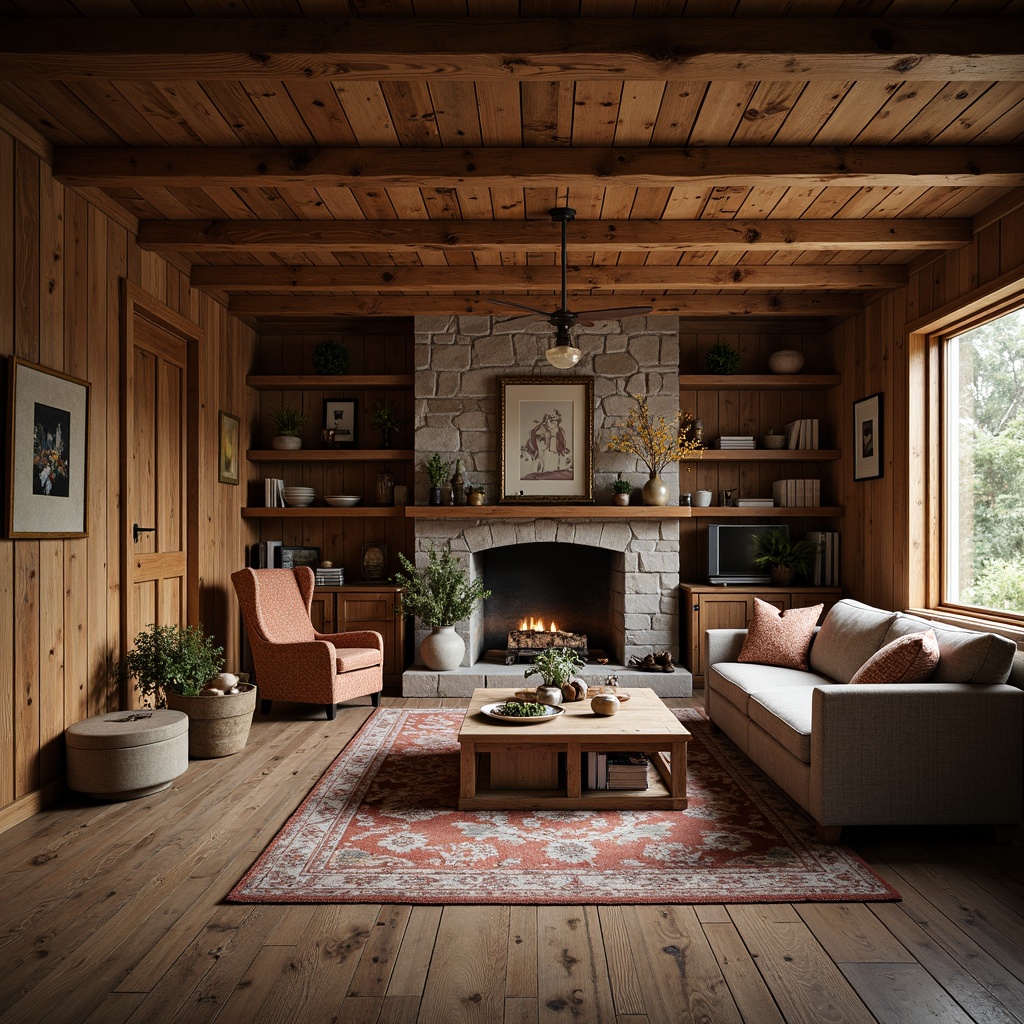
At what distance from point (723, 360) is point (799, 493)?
1.19 m

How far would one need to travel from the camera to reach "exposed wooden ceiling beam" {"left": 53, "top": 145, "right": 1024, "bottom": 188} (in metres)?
3.60

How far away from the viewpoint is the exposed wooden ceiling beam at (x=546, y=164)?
3.60 meters

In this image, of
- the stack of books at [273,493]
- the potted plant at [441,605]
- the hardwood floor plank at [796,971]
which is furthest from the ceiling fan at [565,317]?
the stack of books at [273,493]

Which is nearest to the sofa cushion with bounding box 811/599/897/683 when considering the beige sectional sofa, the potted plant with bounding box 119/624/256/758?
the beige sectional sofa

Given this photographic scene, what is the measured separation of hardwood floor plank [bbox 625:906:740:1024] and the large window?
2.71 meters

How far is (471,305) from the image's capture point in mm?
5992

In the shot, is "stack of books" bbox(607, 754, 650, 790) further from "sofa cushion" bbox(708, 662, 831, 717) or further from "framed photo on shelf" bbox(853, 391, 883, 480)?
"framed photo on shelf" bbox(853, 391, 883, 480)

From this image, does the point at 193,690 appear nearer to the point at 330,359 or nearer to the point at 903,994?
the point at 330,359

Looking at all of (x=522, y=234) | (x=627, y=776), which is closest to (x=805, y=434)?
(x=522, y=234)

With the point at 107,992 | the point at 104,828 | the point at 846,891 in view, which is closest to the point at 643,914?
the point at 846,891

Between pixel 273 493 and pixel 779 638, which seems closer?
pixel 779 638

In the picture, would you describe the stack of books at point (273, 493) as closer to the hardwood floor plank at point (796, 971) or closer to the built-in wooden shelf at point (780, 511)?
the built-in wooden shelf at point (780, 511)

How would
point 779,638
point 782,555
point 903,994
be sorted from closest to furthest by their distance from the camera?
point 903,994
point 779,638
point 782,555

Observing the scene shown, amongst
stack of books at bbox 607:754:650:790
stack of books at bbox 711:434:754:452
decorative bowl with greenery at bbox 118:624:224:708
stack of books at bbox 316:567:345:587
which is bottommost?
stack of books at bbox 607:754:650:790
